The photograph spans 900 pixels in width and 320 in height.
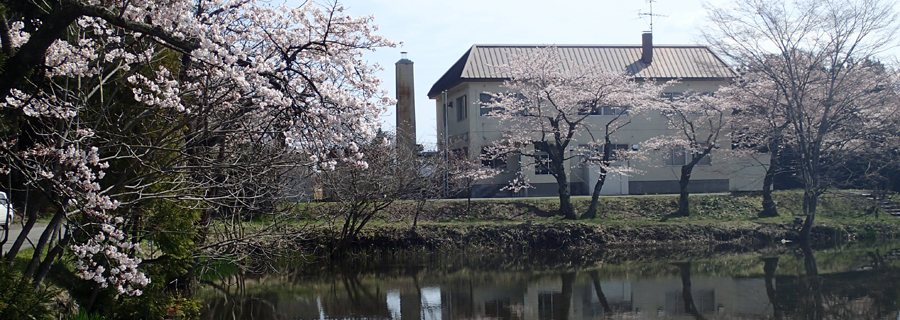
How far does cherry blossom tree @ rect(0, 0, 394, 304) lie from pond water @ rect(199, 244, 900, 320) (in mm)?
4698

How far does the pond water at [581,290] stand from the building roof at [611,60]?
11952 millimetres

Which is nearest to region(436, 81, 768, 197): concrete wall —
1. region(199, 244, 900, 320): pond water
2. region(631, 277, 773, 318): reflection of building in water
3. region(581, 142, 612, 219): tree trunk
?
region(581, 142, 612, 219): tree trunk

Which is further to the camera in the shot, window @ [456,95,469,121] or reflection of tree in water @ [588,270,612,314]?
window @ [456,95,469,121]

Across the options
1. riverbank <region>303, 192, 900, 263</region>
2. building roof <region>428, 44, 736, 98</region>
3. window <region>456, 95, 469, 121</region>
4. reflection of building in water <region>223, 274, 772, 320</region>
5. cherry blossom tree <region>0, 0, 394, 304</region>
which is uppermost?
building roof <region>428, 44, 736, 98</region>

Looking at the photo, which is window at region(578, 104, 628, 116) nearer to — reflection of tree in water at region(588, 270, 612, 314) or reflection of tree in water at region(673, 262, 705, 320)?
reflection of tree in water at region(673, 262, 705, 320)

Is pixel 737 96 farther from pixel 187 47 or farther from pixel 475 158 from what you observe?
pixel 187 47

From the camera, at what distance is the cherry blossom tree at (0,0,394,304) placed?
635 cm

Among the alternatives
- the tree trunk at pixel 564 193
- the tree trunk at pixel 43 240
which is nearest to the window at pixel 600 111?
the tree trunk at pixel 564 193

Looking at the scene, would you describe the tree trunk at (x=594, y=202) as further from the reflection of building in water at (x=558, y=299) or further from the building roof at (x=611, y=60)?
the reflection of building in water at (x=558, y=299)

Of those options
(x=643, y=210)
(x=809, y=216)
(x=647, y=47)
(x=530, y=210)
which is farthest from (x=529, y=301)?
(x=647, y=47)

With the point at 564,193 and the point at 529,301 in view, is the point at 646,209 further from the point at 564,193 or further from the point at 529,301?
the point at 529,301

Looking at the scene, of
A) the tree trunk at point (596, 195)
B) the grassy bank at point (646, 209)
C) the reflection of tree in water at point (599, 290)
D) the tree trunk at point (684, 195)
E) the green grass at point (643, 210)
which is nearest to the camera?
the reflection of tree in water at point (599, 290)

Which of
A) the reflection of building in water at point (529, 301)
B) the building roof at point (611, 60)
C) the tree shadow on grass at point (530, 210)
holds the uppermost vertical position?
the building roof at point (611, 60)

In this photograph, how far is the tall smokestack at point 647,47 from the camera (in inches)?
1230
